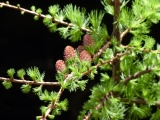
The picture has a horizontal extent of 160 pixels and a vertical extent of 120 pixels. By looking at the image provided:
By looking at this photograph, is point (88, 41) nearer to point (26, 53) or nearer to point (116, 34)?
point (116, 34)

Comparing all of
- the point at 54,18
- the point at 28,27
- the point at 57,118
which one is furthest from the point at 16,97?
the point at 54,18

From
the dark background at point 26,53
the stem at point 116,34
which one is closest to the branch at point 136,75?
the stem at point 116,34

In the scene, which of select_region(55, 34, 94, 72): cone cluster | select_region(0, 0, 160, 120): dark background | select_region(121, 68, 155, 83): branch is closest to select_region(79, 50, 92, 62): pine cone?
select_region(55, 34, 94, 72): cone cluster

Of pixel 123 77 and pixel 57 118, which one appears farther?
pixel 57 118

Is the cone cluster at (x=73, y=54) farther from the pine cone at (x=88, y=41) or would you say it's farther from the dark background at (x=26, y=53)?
the dark background at (x=26, y=53)

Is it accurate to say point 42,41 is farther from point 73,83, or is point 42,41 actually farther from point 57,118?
point 73,83

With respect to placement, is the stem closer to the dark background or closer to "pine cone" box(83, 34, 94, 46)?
"pine cone" box(83, 34, 94, 46)

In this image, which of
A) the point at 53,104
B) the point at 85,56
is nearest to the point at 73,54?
the point at 85,56

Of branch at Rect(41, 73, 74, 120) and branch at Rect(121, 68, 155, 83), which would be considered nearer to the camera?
branch at Rect(41, 73, 74, 120)
